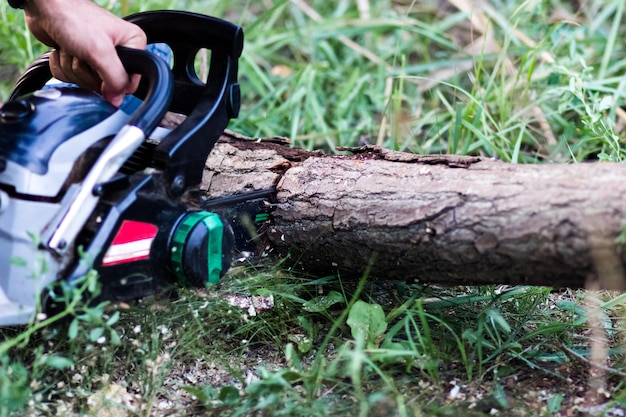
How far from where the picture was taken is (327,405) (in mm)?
1339

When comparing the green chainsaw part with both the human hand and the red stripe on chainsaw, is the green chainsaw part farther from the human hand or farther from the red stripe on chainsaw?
the human hand

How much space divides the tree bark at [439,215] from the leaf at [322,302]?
7 centimetres

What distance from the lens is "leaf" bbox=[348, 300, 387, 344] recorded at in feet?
4.82

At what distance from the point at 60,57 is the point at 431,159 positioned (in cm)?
84

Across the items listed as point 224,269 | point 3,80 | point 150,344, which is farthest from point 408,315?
point 3,80

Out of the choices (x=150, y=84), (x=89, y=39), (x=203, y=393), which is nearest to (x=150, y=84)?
(x=150, y=84)

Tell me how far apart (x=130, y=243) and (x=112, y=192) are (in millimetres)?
97

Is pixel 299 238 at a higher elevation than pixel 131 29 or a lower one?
lower

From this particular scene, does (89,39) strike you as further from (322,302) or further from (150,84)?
(322,302)

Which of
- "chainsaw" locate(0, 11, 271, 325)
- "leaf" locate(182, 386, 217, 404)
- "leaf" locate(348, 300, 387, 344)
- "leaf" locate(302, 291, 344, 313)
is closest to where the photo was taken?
"chainsaw" locate(0, 11, 271, 325)

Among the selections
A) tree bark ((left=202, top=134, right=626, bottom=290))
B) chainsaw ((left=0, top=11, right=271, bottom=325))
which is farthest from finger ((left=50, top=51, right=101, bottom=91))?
tree bark ((left=202, top=134, right=626, bottom=290))

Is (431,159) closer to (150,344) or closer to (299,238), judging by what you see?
(299,238)

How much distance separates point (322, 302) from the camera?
1.62 metres

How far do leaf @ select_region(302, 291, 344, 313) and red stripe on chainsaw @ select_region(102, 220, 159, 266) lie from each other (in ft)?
1.34
